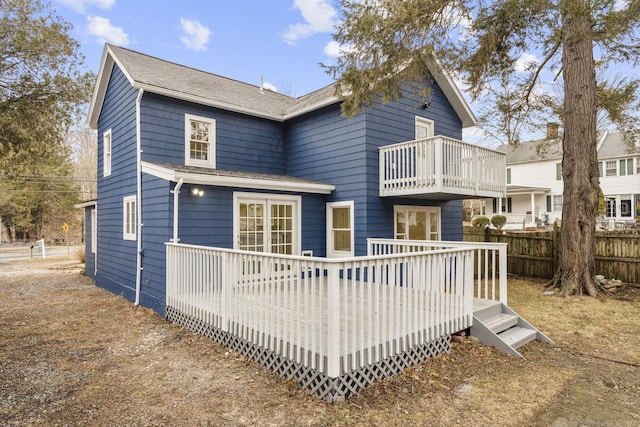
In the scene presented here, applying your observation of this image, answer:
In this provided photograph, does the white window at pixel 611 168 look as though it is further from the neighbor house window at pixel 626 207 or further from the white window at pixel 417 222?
the white window at pixel 417 222

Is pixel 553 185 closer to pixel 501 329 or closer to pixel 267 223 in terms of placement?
pixel 501 329

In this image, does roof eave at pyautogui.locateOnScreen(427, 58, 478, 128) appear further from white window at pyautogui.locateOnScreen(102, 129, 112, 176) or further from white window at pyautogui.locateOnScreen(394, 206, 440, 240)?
white window at pyautogui.locateOnScreen(102, 129, 112, 176)

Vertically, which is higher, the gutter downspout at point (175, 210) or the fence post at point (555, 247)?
the gutter downspout at point (175, 210)

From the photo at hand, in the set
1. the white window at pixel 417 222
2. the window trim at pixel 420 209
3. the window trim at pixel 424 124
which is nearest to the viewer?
the window trim at pixel 420 209

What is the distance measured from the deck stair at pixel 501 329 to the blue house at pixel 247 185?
0.90 ft

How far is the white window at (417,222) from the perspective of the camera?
946 centimetres

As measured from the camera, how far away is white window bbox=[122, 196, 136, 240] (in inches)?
338

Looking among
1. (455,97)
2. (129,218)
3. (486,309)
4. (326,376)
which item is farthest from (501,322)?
(129,218)

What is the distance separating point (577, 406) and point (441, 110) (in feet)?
29.6

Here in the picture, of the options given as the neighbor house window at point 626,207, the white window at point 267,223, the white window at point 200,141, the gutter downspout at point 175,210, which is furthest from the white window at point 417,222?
the neighbor house window at point 626,207

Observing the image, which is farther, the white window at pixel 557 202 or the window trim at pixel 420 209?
the white window at pixel 557 202

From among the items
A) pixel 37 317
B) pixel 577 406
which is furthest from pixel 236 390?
pixel 37 317

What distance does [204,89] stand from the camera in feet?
31.4

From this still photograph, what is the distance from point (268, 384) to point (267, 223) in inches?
191
